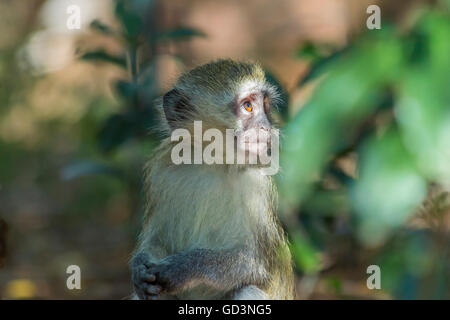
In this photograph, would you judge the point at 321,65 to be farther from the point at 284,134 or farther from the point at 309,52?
the point at 284,134

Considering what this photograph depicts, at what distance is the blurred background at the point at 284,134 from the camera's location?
422 cm

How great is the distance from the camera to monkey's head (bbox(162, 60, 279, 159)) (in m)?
4.38

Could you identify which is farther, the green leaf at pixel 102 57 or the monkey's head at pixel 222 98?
the green leaf at pixel 102 57

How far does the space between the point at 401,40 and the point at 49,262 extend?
5424 millimetres

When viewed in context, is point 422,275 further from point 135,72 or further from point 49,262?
point 49,262

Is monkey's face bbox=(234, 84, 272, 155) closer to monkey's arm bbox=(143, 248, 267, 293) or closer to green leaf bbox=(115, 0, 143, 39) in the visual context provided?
monkey's arm bbox=(143, 248, 267, 293)

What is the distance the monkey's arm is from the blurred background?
65 centimetres

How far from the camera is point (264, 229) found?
442cm

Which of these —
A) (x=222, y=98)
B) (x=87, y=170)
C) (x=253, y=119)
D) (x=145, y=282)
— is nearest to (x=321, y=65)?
(x=222, y=98)

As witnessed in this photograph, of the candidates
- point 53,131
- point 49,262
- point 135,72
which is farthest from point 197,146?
point 53,131

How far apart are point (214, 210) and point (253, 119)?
63 centimetres

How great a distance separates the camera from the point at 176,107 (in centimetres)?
464

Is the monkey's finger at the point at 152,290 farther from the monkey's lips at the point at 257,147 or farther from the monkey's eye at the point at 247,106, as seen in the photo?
the monkey's eye at the point at 247,106

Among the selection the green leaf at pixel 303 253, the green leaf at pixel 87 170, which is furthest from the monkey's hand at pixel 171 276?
the green leaf at pixel 87 170
